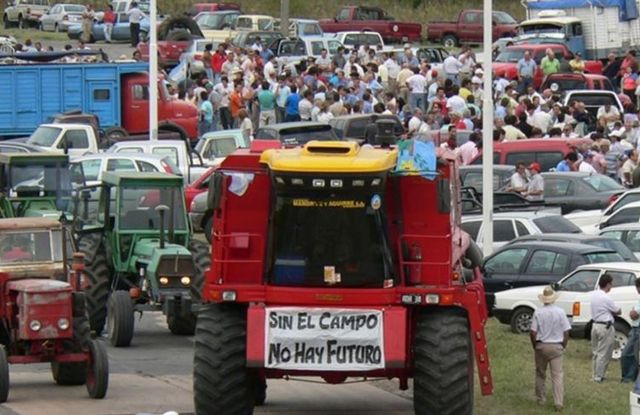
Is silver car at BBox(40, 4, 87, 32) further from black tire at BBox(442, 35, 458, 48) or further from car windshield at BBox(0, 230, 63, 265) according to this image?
car windshield at BBox(0, 230, 63, 265)

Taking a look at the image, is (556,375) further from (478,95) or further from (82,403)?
(478,95)

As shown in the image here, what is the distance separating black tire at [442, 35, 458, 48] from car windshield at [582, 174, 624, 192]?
36.5 metres

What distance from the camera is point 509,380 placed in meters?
22.5

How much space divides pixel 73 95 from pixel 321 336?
3055 cm

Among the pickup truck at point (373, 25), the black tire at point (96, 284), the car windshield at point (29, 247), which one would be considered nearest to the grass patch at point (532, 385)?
the car windshield at point (29, 247)

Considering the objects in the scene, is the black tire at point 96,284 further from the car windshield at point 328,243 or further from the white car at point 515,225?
the car windshield at point 328,243

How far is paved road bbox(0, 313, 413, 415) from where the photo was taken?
19984 mm

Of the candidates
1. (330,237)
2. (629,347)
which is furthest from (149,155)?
(330,237)

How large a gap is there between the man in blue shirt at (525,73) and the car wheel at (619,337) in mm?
24084

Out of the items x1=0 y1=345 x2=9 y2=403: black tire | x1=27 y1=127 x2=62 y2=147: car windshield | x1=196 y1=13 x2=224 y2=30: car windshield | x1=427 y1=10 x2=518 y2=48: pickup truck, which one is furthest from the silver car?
x1=0 y1=345 x2=9 y2=403: black tire

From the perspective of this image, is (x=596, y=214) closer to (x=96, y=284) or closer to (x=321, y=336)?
(x=96, y=284)

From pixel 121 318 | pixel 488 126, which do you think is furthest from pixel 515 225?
pixel 121 318

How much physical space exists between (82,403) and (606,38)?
44.7m

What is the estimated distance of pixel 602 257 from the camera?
28547mm
